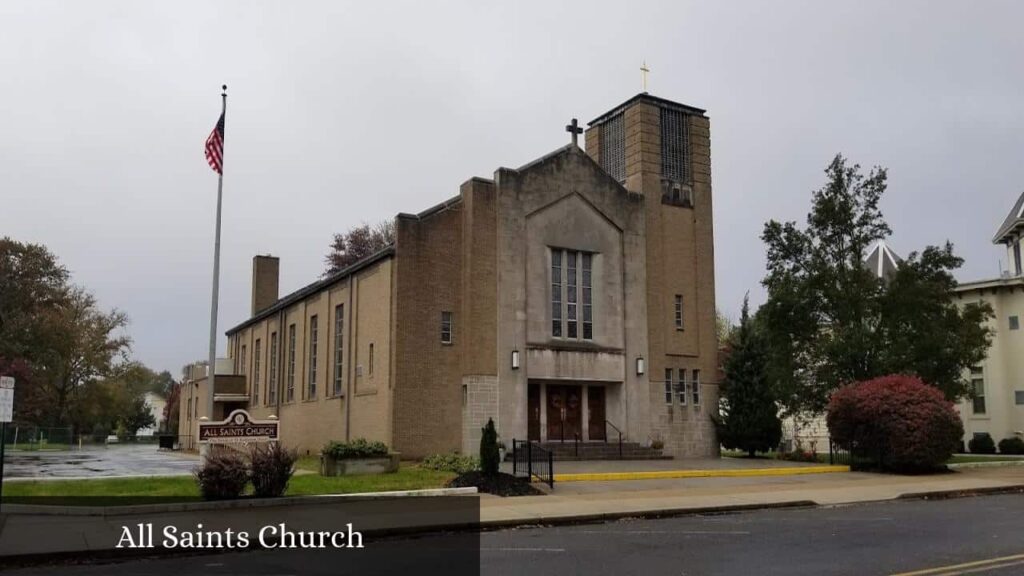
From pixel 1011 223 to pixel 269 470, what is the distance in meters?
53.0

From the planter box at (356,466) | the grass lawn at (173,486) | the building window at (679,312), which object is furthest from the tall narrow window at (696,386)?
the planter box at (356,466)

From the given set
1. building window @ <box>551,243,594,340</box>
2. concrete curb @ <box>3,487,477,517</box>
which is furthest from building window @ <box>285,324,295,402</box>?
concrete curb @ <box>3,487,477,517</box>

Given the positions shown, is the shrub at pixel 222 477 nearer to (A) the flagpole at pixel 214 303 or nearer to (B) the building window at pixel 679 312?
(A) the flagpole at pixel 214 303

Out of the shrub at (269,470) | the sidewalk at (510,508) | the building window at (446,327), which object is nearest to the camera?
the sidewalk at (510,508)

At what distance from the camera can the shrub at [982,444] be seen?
47375 millimetres

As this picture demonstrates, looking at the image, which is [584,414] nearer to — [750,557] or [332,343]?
[332,343]

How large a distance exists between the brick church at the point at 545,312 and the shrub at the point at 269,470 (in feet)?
35.7

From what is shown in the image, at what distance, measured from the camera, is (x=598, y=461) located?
29859mm

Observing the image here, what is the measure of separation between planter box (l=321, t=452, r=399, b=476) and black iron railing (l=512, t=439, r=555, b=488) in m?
3.60

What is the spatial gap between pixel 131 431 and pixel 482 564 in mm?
114169

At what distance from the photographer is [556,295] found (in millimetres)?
32781

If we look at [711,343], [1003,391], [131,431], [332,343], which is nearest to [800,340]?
[711,343]

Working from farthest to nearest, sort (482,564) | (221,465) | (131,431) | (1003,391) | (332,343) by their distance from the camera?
(131,431)
(1003,391)
(332,343)
(221,465)
(482,564)

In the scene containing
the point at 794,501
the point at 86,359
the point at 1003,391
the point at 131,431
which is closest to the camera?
the point at 794,501
